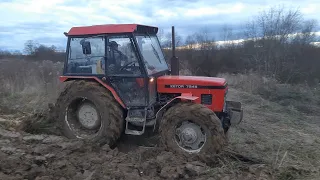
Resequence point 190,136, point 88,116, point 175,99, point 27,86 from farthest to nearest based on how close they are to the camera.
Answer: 1. point 27,86
2. point 88,116
3. point 175,99
4. point 190,136

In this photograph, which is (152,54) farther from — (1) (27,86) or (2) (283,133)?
(1) (27,86)

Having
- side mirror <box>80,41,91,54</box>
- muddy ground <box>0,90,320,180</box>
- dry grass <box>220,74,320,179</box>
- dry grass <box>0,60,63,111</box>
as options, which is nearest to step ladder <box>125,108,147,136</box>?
muddy ground <box>0,90,320,180</box>

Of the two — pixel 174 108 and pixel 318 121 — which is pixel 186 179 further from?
pixel 318 121

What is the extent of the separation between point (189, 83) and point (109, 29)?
171cm

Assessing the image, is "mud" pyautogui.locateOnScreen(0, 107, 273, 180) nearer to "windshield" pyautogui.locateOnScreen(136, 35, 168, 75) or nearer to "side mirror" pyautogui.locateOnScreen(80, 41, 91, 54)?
"windshield" pyautogui.locateOnScreen(136, 35, 168, 75)

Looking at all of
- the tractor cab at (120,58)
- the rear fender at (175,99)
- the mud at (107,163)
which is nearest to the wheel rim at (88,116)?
the mud at (107,163)

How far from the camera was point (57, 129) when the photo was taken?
23.7ft

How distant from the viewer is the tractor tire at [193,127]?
571 cm

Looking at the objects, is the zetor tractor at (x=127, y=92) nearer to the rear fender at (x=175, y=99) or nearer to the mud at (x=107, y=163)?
the rear fender at (x=175, y=99)

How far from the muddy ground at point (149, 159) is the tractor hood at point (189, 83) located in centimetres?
112

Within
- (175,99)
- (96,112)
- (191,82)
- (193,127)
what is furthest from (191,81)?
(96,112)

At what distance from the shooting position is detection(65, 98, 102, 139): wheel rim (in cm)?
679

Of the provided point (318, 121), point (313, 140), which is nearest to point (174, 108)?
point (313, 140)

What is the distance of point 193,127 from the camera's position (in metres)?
5.96
